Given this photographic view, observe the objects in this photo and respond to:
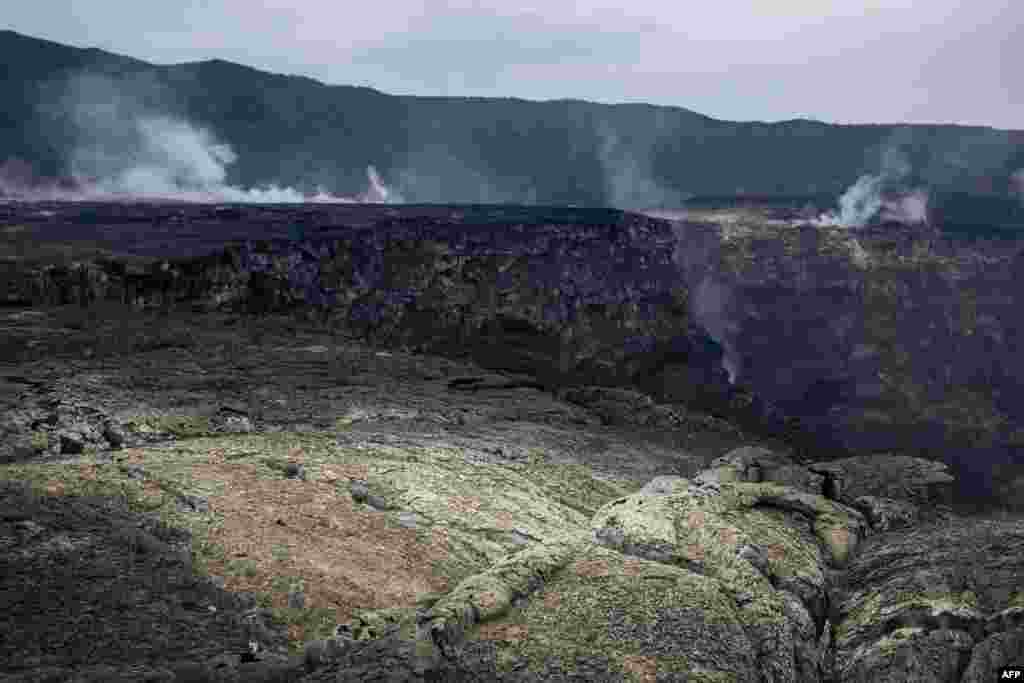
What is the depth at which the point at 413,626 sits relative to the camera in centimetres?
977

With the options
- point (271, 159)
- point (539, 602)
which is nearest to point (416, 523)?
point (539, 602)

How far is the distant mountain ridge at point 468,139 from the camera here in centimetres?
10575

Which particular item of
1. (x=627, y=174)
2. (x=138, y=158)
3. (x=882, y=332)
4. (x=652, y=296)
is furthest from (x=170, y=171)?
(x=882, y=332)

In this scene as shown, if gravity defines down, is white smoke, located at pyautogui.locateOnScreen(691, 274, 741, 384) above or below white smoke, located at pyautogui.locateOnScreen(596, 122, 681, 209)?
below

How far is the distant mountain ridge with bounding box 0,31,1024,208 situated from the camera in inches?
4163

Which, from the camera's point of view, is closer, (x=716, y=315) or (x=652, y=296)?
(x=652, y=296)

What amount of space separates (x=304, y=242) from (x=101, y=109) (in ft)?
256

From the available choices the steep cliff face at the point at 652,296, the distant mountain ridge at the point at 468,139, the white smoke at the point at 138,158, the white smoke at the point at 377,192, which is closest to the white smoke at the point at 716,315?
the steep cliff face at the point at 652,296

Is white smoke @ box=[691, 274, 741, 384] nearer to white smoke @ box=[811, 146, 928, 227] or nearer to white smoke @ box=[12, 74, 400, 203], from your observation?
Answer: white smoke @ box=[811, 146, 928, 227]

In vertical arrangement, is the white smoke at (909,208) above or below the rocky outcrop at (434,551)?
above

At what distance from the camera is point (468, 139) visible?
128 metres

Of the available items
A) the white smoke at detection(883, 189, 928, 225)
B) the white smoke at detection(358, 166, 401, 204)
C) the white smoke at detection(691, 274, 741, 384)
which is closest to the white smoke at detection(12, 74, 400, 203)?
the white smoke at detection(358, 166, 401, 204)

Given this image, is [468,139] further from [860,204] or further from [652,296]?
[652,296]

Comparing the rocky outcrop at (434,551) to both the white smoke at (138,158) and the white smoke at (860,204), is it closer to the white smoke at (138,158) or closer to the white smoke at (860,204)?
the white smoke at (860,204)
